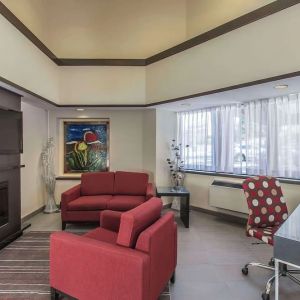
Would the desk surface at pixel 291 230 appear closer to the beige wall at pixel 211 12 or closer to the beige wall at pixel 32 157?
the beige wall at pixel 211 12

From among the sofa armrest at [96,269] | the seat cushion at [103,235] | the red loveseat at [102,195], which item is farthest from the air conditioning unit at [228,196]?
the sofa armrest at [96,269]

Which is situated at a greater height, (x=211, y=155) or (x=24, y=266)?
(x=211, y=155)

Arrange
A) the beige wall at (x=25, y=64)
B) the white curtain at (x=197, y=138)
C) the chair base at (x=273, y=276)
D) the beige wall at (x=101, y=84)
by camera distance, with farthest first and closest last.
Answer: the white curtain at (x=197, y=138) → the beige wall at (x=101, y=84) → the beige wall at (x=25, y=64) → the chair base at (x=273, y=276)

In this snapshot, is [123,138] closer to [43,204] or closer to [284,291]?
[43,204]

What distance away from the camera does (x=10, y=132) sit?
143 inches

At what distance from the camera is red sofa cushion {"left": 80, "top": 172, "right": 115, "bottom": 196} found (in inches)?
181

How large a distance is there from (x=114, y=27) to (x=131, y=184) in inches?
142

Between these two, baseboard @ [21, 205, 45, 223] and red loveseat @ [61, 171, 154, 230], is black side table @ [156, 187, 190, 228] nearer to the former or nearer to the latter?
red loveseat @ [61, 171, 154, 230]

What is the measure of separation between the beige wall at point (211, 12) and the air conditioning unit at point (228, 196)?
10.1 ft

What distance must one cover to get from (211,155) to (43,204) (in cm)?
377

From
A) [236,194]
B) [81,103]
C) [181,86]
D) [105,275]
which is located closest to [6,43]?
[81,103]

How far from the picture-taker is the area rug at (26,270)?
7.52ft

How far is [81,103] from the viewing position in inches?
190

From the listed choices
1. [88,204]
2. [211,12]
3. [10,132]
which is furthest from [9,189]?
[211,12]
